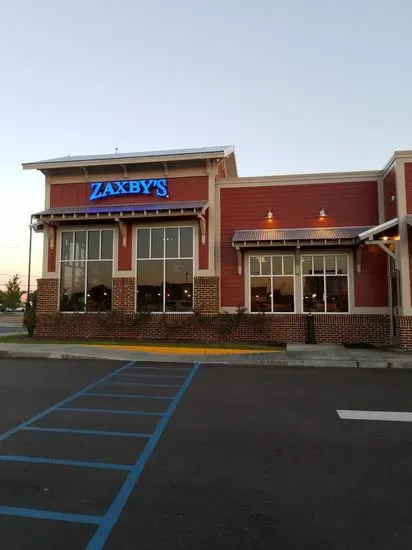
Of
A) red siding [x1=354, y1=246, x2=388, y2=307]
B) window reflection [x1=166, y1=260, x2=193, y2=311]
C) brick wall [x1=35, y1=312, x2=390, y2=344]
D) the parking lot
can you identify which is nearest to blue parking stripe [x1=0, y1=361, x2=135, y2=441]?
the parking lot

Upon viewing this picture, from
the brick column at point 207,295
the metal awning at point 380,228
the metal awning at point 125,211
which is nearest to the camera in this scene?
the metal awning at point 380,228

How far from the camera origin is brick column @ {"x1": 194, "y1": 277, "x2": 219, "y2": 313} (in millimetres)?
16781

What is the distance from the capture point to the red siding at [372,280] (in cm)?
1599

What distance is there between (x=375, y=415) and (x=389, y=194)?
415 inches

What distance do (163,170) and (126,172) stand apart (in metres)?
1.50

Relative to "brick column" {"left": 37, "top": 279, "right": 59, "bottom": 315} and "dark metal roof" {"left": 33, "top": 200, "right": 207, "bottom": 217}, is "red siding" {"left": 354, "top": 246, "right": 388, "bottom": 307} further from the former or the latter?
"brick column" {"left": 37, "top": 279, "right": 59, "bottom": 315}

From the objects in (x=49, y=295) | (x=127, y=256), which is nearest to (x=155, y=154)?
(x=127, y=256)

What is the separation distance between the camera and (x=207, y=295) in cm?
1683

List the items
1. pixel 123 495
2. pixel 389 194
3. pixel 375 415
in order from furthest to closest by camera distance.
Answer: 1. pixel 389 194
2. pixel 375 415
3. pixel 123 495

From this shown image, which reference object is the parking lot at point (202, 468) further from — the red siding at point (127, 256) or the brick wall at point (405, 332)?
the red siding at point (127, 256)

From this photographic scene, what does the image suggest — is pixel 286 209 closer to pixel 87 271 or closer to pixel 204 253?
pixel 204 253

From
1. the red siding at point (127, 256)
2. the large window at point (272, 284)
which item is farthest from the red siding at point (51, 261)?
the large window at point (272, 284)

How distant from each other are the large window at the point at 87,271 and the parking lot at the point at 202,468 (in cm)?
907

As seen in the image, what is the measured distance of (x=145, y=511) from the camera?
373cm
